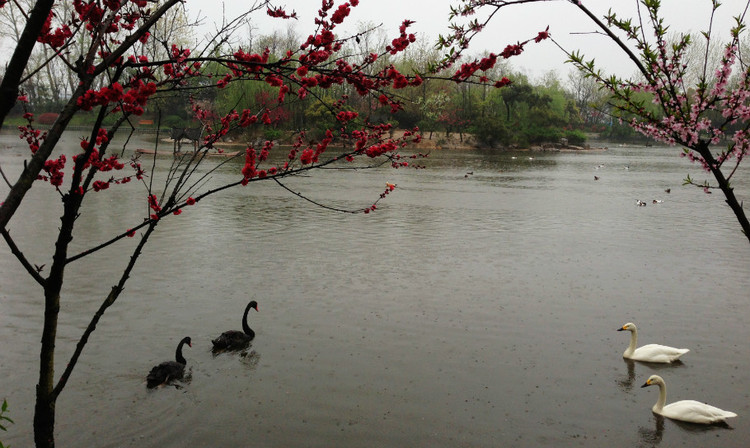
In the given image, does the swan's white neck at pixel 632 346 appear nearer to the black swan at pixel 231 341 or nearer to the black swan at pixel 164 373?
the black swan at pixel 231 341

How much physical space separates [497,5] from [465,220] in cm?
1402

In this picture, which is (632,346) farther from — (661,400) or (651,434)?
(651,434)

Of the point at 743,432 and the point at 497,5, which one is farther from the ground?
the point at 497,5

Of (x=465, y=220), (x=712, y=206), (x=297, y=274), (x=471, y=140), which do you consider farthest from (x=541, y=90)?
(x=297, y=274)

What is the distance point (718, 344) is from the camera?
28.1ft

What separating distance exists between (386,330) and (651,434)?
12.5 feet

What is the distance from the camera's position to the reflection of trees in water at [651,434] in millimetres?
6145

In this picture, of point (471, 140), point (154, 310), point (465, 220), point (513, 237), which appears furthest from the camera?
point (471, 140)

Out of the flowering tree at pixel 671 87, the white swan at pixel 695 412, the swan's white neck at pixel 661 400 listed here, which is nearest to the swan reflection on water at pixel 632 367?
the swan's white neck at pixel 661 400

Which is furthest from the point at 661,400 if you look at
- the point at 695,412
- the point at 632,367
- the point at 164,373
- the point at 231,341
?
the point at 164,373

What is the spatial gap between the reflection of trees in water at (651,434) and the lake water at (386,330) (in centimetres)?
3

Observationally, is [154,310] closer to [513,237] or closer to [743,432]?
[743,432]

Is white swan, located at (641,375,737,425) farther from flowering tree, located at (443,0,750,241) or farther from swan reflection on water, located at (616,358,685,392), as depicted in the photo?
flowering tree, located at (443,0,750,241)

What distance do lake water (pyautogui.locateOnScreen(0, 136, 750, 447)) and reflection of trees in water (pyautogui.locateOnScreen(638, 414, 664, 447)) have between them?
1.2 inches
